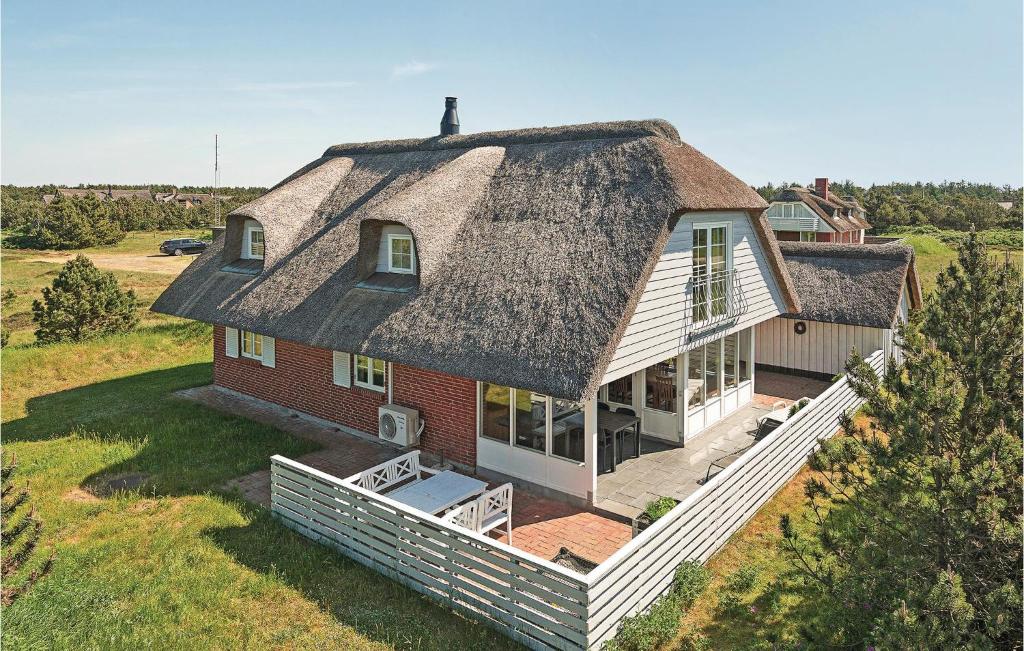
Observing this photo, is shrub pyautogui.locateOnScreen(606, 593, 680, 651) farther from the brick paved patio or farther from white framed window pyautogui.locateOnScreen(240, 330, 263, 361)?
white framed window pyautogui.locateOnScreen(240, 330, 263, 361)

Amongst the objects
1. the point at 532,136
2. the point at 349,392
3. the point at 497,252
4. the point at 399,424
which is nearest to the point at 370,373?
the point at 349,392

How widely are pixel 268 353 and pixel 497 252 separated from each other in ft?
23.9

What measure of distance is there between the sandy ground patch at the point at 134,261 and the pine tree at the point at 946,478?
4355 centimetres

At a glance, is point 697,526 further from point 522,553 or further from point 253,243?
point 253,243

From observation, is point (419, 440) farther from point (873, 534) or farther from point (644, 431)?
point (873, 534)

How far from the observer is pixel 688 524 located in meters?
7.55

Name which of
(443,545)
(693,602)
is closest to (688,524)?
(693,602)

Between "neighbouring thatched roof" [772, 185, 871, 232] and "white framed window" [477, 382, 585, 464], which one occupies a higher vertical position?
"neighbouring thatched roof" [772, 185, 871, 232]

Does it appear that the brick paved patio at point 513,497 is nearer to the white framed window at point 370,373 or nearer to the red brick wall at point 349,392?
the red brick wall at point 349,392

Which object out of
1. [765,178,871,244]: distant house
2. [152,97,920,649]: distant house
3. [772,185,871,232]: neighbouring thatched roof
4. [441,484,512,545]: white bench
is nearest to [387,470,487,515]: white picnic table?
[152,97,920,649]: distant house

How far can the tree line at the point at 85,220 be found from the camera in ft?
184

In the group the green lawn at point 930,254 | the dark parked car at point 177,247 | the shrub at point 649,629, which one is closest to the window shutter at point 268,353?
the shrub at point 649,629

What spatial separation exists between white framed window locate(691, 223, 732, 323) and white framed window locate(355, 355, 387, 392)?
20.2 ft

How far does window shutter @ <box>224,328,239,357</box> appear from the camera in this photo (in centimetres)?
1595
